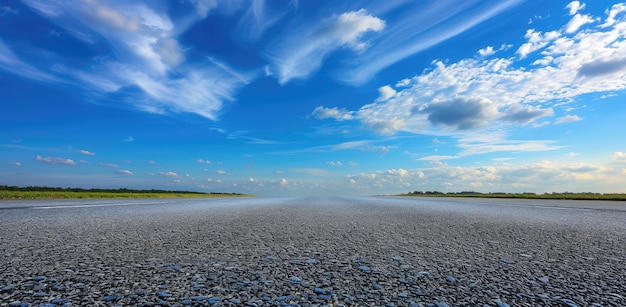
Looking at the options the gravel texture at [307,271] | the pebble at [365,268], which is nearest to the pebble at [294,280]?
the gravel texture at [307,271]

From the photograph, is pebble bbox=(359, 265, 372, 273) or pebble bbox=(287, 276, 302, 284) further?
pebble bbox=(359, 265, 372, 273)

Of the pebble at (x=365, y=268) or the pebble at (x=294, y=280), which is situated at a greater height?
the pebble at (x=365, y=268)

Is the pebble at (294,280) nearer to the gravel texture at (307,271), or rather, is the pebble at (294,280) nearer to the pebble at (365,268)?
the gravel texture at (307,271)

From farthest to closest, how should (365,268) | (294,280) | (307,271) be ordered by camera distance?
(365,268) < (307,271) < (294,280)

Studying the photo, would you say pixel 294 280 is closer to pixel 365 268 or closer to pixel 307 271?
pixel 307 271

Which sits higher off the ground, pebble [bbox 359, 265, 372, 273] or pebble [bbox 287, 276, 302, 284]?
pebble [bbox 359, 265, 372, 273]

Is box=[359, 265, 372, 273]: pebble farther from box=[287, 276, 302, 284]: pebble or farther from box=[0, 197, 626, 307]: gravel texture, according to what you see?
box=[287, 276, 302, 284]: pebble

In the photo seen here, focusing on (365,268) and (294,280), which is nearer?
(294,280)

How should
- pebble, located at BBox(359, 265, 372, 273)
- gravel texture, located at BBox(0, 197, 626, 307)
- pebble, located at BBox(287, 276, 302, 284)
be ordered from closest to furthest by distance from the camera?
gravel texture, located at BBox(0, 197, 626, 307) → pebble, located at BBox(287, 276, 302, 284) → pebble, located at BBox(359, 265, 372, 273)

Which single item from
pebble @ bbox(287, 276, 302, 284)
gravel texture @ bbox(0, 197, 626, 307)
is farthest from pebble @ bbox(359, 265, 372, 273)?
pebble @ bbox(287, 276, 302, 284)

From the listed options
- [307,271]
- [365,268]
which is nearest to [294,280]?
[307,271]

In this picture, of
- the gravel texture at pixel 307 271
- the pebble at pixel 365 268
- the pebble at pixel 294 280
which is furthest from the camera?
the pebble at pixel 365 268

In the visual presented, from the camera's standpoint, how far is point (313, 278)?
2.20 meters

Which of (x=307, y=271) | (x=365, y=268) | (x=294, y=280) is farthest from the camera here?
(x=365, y=268)
